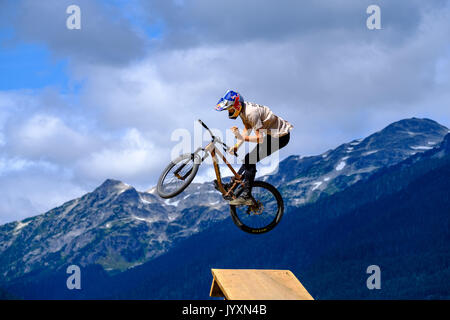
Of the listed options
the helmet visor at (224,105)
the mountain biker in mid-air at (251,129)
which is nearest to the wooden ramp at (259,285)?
the mountain biker in mid-air at (251,129)

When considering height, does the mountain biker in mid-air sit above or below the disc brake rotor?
above

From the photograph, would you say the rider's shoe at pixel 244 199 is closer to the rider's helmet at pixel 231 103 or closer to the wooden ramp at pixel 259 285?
the rider's helmet at pixel 231 103

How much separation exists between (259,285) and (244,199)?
15.7 feet

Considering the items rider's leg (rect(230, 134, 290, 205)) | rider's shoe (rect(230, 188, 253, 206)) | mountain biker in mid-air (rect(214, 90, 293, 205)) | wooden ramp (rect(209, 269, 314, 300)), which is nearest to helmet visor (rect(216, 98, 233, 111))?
mountain biker in mid-air (rect(214, 90, 293, 205))

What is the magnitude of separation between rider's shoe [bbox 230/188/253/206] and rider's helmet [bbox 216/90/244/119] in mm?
2560

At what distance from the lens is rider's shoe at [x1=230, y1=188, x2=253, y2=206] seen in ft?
68.4

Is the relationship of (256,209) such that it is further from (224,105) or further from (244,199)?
(224,105)

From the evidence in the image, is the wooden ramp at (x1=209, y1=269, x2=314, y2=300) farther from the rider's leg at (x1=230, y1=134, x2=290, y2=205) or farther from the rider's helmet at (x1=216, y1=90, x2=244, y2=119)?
the rider's helmet at (x1=216, y1=90, x2=244, y2=119)

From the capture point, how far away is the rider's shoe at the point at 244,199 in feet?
68.4

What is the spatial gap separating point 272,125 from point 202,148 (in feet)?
7.56

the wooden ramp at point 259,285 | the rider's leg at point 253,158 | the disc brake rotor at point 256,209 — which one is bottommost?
the wooden ramp at point 259,285

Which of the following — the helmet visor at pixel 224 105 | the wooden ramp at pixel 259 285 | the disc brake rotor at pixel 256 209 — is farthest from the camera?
the disc brake rotor at pixel 256 209

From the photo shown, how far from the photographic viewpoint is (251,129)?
808 inches
